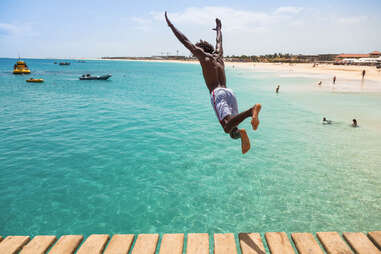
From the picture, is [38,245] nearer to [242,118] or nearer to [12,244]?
[12,244]

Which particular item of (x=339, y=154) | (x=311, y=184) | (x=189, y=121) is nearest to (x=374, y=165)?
(x=339, y=154)

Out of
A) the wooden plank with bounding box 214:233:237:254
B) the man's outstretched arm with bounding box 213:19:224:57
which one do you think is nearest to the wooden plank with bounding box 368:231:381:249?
the wooden plank with bounding box 214:233:237:254

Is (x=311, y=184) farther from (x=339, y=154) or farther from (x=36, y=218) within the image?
(x=36, y=218)

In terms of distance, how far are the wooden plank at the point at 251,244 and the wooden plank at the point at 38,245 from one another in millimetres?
3062

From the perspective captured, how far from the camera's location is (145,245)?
11.6 ft

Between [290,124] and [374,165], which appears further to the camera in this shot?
[290,124]

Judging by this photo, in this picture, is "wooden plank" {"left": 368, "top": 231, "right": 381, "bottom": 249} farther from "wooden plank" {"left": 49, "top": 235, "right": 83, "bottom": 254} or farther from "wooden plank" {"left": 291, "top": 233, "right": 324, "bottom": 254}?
"wooden plank" {"left": 49, "top": 235, "right": 83, "bottom": 254}

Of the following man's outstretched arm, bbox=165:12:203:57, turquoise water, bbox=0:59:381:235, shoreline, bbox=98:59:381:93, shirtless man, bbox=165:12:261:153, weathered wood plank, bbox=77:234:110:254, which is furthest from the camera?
shoreline, bbox=98:59:381:93

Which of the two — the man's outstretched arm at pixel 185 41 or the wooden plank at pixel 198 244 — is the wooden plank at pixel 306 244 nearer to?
the wooden plank at pixel 198 244

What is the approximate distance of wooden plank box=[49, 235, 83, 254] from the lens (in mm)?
3451

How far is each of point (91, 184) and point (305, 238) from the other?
8.73 meters

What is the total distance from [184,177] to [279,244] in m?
7.04

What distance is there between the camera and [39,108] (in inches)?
954

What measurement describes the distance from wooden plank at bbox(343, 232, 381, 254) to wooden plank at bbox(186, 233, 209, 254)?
233cm
